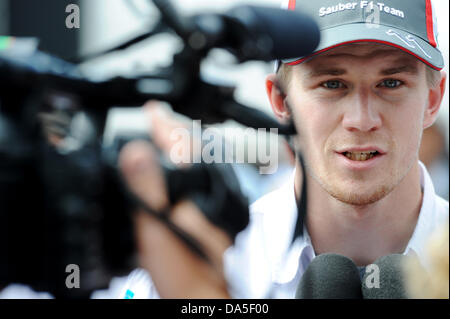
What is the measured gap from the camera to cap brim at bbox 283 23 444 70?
81cm

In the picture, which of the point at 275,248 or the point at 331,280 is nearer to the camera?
the point at 331,280

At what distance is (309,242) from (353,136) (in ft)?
0.66

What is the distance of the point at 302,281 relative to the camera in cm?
78

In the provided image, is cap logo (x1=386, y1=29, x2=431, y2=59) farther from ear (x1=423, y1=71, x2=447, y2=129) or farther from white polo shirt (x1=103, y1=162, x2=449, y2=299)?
white polo shirt (x1=103, y1=162, x2=449, y2=299)

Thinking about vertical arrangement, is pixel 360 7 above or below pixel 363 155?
above

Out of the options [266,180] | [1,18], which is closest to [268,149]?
[266,180]

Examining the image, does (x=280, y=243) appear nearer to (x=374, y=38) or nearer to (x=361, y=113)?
(x=361, y=113)

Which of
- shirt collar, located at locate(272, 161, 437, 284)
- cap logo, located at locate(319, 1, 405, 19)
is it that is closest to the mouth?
shirt collar, located at locate(272, 161, 437, 284)

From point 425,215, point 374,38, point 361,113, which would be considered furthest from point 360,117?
point 425,215

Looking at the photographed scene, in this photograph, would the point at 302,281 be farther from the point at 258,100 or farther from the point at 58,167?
the point at 58,167

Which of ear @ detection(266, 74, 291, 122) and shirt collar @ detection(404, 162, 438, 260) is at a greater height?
ear @ detection(266, 74, 291, 122)

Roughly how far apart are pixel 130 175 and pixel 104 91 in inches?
4.0

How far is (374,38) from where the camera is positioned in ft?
2.65

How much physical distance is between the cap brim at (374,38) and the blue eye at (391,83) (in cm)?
5
